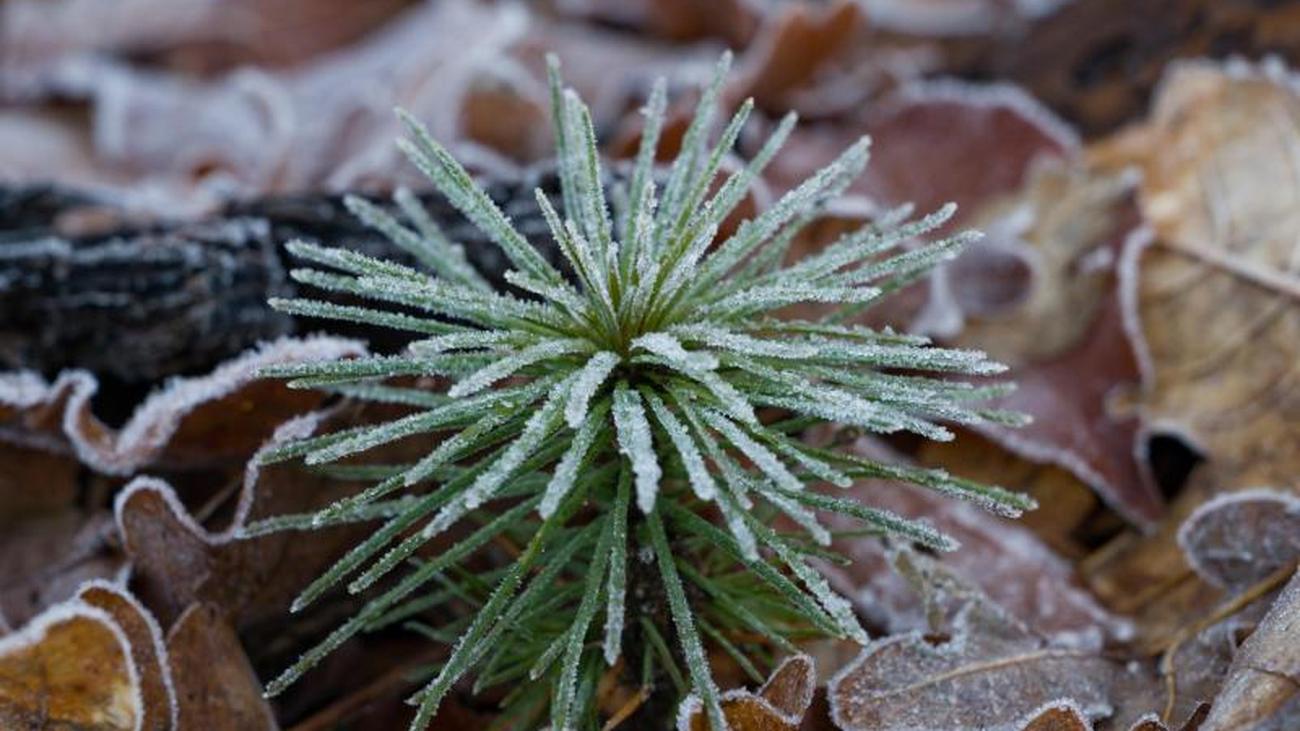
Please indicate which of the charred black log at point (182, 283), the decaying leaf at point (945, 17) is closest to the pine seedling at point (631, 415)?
the charred black log at point (182, 283)

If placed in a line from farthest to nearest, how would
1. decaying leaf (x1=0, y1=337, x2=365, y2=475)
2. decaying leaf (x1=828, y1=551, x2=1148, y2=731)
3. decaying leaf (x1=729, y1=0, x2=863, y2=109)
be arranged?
decaying leaf (x1=729, y1=0, x2=863, y2=109), decaying leaf (x1=0, y1=337, x2=365, y2=475), decaying leaf (x1=828, y1=551, x2=1148, y2=731)

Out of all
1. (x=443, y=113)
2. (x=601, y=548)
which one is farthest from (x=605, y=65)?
(x=601, y=548)

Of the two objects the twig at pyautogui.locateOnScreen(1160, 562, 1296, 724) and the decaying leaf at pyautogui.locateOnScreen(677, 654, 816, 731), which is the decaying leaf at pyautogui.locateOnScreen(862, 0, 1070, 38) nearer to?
the twig at pyautogui.locateOnScreen(1160, 562, 1296, 724)

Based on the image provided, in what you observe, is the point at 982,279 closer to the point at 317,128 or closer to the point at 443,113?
the point at 443,113

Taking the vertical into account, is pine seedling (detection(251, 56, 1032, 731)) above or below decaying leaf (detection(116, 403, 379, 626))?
below

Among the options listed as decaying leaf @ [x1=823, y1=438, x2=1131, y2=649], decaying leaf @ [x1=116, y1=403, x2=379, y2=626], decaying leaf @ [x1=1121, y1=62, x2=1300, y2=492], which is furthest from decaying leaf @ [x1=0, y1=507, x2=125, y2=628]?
decaying leaf @ [x1=1121, y1=62, x2=1300, y2=492]

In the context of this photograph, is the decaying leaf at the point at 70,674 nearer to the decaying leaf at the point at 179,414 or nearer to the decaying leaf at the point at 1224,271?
the decaying leaf at the point at 179,414
